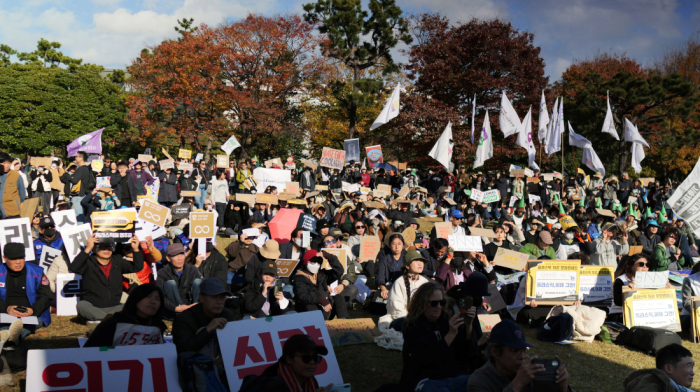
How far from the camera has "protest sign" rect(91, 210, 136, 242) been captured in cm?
695

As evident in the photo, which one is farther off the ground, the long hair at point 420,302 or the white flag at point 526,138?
the white flag at point 526,138

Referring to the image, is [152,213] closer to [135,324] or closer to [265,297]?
[265,297]

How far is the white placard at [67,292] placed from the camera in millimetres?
7270

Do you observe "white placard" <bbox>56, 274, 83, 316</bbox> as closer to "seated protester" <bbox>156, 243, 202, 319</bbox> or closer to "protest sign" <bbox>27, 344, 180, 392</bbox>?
"seated protester" <bbox>156, 243, 202, 319</bbox>

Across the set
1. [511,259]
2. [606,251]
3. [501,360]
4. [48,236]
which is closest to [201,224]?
[48,236]

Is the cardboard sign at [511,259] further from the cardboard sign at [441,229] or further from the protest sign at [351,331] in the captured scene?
the protest sign at [351,331]

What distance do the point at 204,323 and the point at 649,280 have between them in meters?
6.82

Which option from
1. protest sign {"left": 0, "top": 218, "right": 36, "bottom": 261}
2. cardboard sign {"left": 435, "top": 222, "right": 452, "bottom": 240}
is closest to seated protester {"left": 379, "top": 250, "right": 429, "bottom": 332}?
cardboard sign {"left": 435, "top": 222, "right": 452, "bottom": 240}

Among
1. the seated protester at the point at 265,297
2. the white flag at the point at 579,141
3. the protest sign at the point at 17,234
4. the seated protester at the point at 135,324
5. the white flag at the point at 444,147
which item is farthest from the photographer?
the white flag at the point at 579,141

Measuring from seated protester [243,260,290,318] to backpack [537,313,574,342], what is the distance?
379cm

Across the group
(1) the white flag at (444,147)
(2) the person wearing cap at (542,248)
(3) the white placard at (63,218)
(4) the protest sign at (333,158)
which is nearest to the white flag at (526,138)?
(1) the white flag at (444,147)

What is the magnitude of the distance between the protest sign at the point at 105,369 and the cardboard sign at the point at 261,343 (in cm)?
58

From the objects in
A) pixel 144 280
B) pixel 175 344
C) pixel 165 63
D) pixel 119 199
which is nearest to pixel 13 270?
pixel 144 280

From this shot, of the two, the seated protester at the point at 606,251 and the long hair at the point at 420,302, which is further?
the seated protester at the point at 606,251
